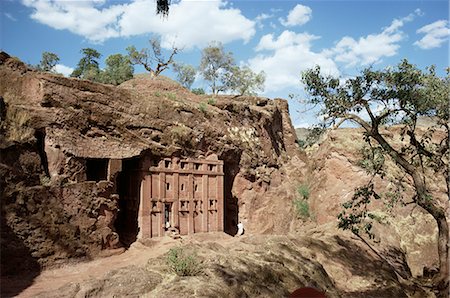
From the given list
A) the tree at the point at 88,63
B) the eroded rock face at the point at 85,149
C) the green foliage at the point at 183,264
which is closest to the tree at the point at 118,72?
the tree at the point at 88,63

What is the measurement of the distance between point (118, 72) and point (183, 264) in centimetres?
2921

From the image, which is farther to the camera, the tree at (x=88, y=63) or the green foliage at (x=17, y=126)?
the tree at (x=88, y=63)

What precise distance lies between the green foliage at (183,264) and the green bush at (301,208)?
493 inches

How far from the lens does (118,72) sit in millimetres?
36750

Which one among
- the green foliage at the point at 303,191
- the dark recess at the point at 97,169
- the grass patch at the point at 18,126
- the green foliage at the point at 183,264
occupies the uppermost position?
the grass patch at the point at 18,126

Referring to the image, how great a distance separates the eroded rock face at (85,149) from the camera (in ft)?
40.9

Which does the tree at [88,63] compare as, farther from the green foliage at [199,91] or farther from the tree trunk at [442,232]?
the tree trunk at [442,232]

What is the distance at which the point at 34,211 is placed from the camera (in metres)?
12.4

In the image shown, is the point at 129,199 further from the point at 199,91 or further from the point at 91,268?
the point at 199,91

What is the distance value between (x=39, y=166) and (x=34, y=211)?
1.56m

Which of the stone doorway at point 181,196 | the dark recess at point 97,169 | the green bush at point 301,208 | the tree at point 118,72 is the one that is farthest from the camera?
the tree at point 118,72

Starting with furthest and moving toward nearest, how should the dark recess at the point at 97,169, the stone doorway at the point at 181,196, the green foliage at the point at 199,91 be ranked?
the green foliage at the point at 199,91 < the stone doorway at the point at 181,196 < the dark recess at the point at 97,169

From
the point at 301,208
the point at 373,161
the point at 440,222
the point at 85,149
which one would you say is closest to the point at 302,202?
the point at 301,208

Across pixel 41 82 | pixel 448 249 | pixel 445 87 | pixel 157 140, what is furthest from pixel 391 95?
pixel 41 82
